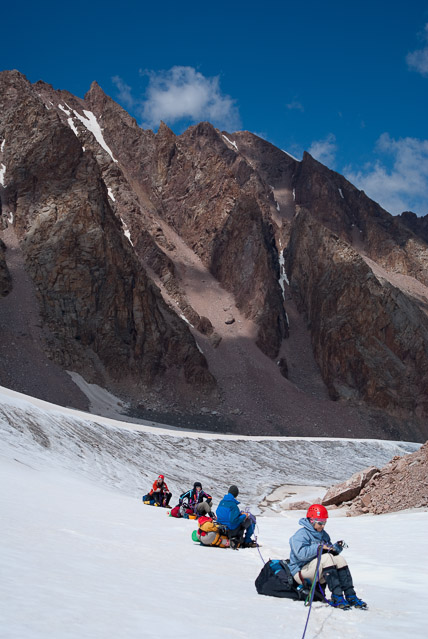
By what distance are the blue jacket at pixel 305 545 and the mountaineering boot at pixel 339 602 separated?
452 mm

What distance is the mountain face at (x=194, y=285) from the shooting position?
188 ft

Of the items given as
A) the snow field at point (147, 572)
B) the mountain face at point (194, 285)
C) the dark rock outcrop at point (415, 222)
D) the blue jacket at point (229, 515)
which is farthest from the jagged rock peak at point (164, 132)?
the blue jacket at point (229, 515)

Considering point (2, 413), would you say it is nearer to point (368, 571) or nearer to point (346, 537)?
point (346, 537)

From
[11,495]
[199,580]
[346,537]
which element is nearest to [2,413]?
[11,495]

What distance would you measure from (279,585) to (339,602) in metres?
0.64

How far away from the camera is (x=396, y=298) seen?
263 feet

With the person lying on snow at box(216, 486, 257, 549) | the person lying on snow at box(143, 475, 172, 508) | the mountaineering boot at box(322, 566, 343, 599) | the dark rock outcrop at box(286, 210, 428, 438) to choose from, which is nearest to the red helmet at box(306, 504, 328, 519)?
the mountaineering boot at box(322, 566, 343, 599)

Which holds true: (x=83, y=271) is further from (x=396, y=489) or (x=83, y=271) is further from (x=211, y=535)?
(x=211, y=535)

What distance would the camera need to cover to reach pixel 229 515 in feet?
29.2

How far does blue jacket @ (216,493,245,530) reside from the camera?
8883 millimetres

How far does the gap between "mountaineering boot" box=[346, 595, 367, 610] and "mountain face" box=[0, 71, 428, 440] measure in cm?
4396

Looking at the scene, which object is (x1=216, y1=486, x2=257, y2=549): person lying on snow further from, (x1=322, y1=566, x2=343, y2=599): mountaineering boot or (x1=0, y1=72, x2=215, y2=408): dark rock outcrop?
(x1=0, y1=72, x2=215, y2=408): dark rock outcrop

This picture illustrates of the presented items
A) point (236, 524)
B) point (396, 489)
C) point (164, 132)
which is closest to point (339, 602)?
point (236, 524)

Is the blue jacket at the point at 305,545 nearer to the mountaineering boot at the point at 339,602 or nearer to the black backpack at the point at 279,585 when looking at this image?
the black backpack at the point at 279,585
